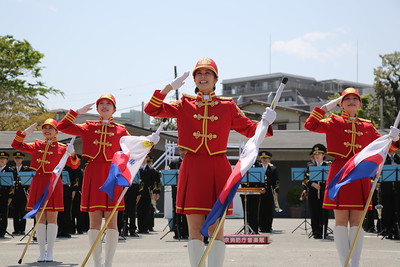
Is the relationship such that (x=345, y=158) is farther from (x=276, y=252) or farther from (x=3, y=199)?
(x=3, y=199)

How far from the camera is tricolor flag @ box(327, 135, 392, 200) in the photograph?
26.1ft

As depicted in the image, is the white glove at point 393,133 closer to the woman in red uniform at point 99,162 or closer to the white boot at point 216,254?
the white boot at point 216,254

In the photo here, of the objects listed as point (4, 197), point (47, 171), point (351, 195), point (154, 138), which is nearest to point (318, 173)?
point (47, 171)

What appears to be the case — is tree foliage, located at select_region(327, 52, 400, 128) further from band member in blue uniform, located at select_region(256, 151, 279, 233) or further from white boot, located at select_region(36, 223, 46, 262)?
white boot, located at select_region(36, 223, 46, 262)

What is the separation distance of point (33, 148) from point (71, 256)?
6.69 feet

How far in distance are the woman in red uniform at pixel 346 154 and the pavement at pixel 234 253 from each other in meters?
1.95

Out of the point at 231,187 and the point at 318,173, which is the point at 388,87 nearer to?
the point at 318,173

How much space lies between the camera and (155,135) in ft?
27.6

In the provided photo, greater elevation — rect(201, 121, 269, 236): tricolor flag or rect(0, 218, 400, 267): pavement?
rect(201, 121, 269, 236): tricolor flag

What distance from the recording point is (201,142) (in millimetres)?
6902

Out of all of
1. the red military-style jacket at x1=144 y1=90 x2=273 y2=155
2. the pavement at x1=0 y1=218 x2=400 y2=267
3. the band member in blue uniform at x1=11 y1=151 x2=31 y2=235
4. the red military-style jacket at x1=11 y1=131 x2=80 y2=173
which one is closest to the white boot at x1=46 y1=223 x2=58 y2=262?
the pavement at x1=0 y1=218 x2=400 y2=267

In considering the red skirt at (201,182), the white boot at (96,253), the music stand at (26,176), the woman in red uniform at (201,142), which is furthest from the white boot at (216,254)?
the music stand at (26,176)

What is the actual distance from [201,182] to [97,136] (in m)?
2.70

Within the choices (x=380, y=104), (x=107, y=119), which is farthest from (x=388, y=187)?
(x=380, y=104)
